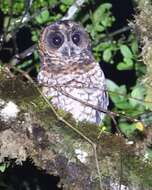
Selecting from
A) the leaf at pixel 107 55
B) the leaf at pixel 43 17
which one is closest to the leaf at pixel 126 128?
the leaf at pixel 107 55

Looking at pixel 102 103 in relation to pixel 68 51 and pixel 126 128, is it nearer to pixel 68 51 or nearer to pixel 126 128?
pixel 126 128

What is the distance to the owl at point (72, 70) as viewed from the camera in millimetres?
3428

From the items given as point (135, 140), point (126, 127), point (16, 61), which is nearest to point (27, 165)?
point (16, 61)

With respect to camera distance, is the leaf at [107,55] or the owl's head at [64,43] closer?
the owl's head at [64,43]

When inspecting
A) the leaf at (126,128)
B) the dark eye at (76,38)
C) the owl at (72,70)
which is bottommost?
the leaf at (126,128)

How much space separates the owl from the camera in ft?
11.2

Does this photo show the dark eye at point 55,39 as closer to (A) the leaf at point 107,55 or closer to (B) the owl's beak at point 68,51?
(B) the owl's beak at point 68,51

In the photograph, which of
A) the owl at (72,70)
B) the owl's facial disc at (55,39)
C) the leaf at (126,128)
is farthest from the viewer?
the owl's facial disc at (55,39)

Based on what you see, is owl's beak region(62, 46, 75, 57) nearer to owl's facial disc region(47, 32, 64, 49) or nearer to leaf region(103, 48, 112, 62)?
owl's facial disc region(47, 32, 64, 49)

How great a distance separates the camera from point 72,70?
11.7 ft

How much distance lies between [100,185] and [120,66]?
2.01 m

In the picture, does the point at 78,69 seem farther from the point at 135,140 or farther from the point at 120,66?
the point at 135,140

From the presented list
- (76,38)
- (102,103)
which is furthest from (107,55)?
(102,103)

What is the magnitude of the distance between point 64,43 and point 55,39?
9cm
